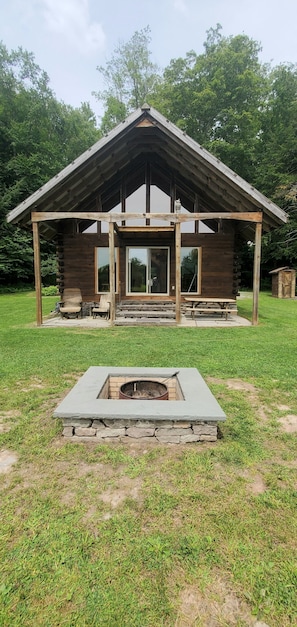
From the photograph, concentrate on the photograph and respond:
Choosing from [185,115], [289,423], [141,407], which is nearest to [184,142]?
[289,423]

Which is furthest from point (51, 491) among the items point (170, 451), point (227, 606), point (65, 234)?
point (65, 234)

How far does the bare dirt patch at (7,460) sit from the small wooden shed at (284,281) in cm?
1755

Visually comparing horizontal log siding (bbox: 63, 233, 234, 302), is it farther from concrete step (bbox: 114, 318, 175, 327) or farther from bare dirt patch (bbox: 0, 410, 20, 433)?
bare dirt patch (bbox: 0, 410, 20, 433)

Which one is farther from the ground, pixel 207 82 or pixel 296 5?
pixel 207 82

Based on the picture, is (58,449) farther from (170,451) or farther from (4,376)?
(4,376)

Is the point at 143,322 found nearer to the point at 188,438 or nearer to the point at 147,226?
the point at 147,226

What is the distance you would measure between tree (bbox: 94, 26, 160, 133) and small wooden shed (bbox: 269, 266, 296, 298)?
828 inches

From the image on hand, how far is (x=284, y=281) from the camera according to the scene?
18031 mm

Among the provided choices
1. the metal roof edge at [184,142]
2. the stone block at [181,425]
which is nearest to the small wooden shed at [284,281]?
the metal roof edge at [184,142]

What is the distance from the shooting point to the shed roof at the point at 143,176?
878 cm

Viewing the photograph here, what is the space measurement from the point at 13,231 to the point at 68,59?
1347 centimetres

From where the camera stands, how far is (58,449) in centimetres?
290

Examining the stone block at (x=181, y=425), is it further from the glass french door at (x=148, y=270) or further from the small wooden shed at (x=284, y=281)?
the small wooden shed at (x=284, y=281)

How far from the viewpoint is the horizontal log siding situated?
11461 mm
